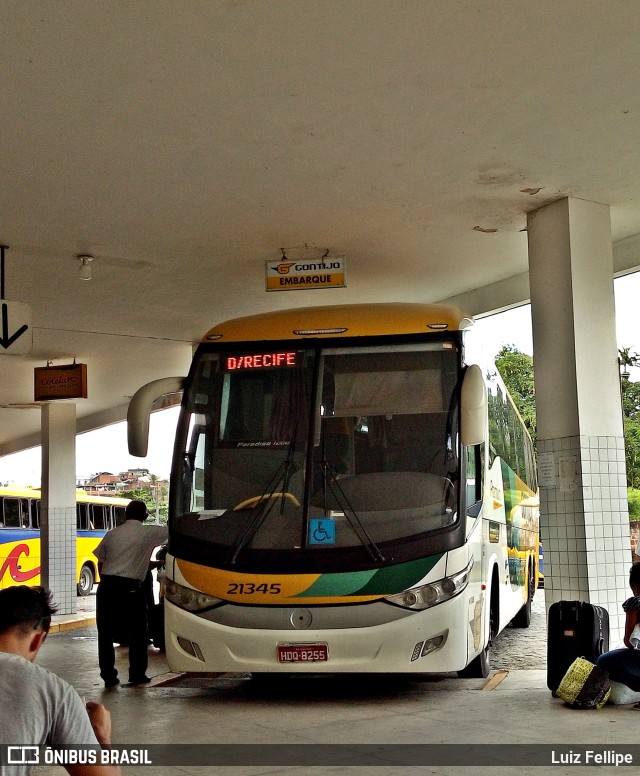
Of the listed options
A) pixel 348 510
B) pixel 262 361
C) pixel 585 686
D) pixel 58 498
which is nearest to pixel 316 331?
pixel 262 361

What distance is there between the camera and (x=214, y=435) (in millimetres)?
9000

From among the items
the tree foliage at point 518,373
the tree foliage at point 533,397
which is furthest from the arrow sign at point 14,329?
the tree foliage at point 518,373

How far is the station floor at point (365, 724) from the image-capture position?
607 centimetres

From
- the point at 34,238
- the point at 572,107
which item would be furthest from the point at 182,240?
the point at 572,107

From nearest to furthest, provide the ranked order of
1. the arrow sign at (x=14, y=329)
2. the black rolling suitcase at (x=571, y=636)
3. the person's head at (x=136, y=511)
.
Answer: the black rolling suitcase at (x=571, y=636) < the person's head at (x=136, y=511) < the arrow sign at (x=14, y=329)

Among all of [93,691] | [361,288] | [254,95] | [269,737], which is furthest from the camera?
[361,288]

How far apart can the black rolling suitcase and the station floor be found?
265mm

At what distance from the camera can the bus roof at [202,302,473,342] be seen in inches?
357

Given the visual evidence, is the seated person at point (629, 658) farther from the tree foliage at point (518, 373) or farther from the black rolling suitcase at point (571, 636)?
the tree foliage at point (518, 373)

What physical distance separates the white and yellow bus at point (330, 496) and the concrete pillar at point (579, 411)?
83 cm

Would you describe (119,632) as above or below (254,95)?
below

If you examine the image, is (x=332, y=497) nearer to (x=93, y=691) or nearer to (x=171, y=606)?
(x=171, y=606)

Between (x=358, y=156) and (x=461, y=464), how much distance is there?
283cm

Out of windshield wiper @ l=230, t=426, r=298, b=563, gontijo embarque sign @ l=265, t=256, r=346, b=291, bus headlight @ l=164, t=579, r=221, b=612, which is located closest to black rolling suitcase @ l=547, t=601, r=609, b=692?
windshield wiper @ l=230, t=426, r=298, b=563
